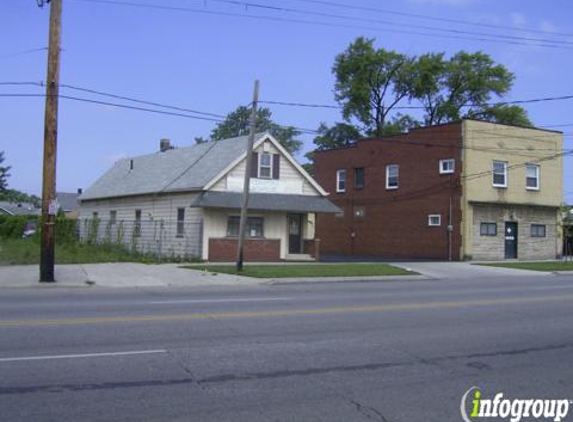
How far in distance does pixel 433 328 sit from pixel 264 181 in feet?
68.0

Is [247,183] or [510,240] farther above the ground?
[247,183]

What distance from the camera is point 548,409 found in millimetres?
6461

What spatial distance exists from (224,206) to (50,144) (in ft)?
34.3

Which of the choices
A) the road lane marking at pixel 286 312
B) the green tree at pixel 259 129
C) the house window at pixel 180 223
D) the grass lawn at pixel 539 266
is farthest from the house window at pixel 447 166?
the green tree at pixel 259 129

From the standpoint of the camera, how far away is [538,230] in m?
37.2

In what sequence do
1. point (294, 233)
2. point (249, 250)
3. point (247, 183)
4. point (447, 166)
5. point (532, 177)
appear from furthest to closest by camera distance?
point (532, 177)
point (447, 166)
point (294, 233)
point (249, 250)
point (247, 183)

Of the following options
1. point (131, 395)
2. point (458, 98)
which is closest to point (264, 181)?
point (131, 395)

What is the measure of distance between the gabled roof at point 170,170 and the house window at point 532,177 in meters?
15.3

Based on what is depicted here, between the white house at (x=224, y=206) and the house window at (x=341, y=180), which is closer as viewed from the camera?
the white house at (x=224, y=206)

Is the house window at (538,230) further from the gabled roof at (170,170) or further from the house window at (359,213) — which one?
the gabled roof at (170,170)

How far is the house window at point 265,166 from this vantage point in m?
31.3

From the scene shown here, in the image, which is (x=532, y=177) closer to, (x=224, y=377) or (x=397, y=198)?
(x=397, y=198)

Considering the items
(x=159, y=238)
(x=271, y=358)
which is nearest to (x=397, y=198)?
(x=159, y=238)

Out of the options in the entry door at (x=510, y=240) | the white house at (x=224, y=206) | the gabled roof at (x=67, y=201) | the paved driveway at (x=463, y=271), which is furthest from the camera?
the gabled roof at (x=67, y=201)
